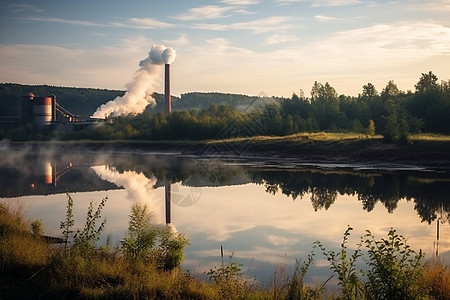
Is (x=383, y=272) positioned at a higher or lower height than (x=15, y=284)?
higher

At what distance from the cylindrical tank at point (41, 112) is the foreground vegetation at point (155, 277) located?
11426 cm

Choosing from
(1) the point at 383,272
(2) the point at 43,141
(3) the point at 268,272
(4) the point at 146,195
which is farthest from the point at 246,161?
(2) the point at 43,141

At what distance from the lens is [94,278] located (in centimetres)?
1155

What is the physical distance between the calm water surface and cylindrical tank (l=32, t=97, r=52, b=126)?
7783 cm

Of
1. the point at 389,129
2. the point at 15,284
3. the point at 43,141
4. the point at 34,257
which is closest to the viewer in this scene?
the point at 15,284

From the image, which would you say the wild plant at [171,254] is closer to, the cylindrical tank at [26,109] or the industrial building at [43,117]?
the industrial building at [43,117]

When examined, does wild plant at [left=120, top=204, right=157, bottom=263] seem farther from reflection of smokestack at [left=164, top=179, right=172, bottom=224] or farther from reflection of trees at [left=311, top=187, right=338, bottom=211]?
reflection of trees at [left=311, top=187, right=338, bottom=211]

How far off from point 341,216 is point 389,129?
3697 centimetres

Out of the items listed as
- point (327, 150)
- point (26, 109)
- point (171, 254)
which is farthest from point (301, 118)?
point (171, 254)

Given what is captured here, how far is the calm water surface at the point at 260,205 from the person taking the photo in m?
17.2

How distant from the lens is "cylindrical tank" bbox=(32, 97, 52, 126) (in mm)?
121938

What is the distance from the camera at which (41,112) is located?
122m

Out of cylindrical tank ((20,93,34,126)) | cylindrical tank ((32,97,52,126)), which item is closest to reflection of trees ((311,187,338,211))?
cylindrical tank ((32,97,52,126))

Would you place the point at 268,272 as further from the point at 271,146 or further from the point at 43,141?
the point at 43,141
